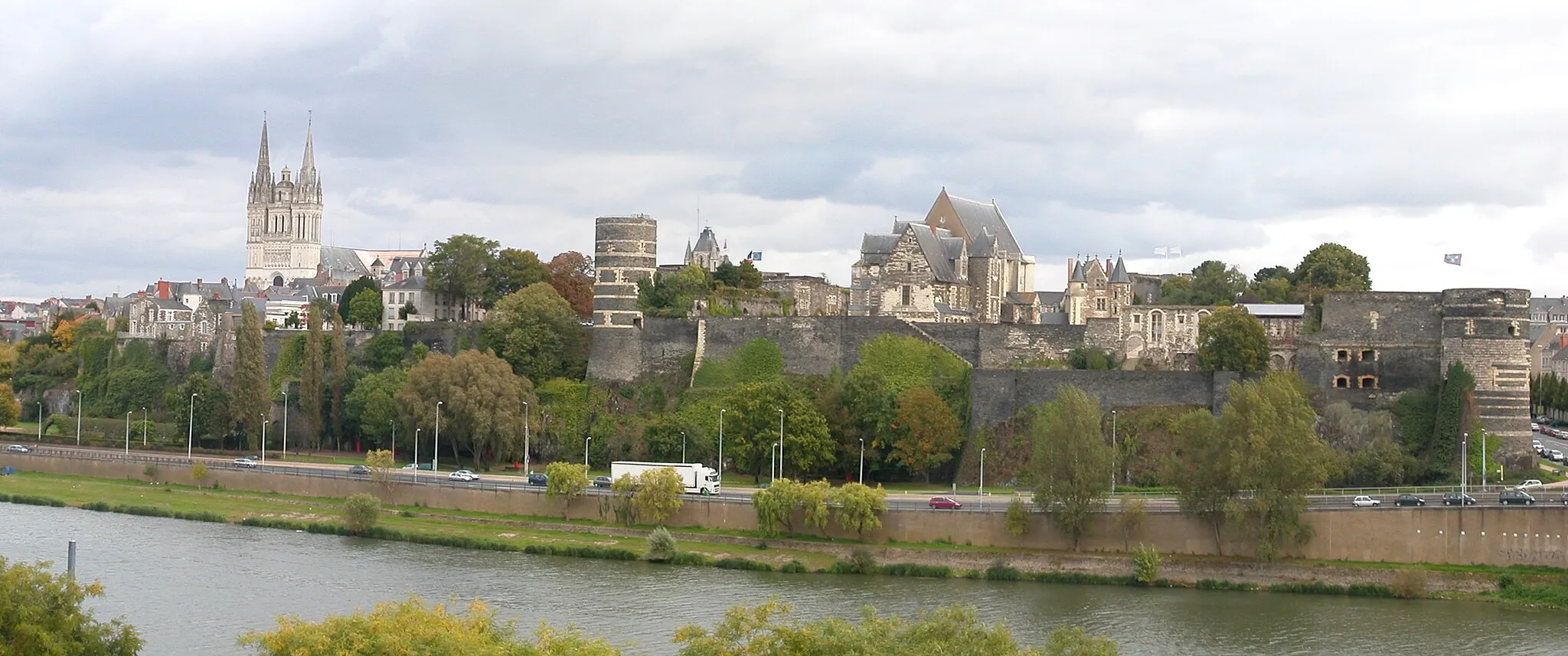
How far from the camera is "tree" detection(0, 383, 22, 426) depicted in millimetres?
90438

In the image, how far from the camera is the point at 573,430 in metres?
72.4

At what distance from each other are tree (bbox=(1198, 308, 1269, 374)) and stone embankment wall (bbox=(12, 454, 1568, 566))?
10883mm

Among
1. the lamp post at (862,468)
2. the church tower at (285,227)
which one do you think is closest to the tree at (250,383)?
the lamp post at (862,468)

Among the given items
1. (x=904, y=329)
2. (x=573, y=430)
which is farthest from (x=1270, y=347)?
(x=573, y=430)

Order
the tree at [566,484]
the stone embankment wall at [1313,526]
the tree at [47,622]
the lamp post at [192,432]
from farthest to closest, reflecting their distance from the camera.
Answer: the lamp post at [192,432]
the tree at [566,484]
the stone embankment wall at [1313,526]
the tree at [47,622]

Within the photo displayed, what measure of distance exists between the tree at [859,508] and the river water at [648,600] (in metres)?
2.46

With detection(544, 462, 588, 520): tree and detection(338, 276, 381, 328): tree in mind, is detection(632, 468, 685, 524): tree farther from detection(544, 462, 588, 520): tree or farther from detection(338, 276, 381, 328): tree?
detection(338, 276, 381, 328): tree

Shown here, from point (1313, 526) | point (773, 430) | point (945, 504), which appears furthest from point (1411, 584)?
point (773, 430)

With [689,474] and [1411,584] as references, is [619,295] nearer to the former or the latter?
[689,474]

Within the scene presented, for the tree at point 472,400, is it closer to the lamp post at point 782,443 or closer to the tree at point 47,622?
the lamp post at point 782,443

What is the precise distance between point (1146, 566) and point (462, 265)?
151ft

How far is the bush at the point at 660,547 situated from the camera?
56094 millimetres

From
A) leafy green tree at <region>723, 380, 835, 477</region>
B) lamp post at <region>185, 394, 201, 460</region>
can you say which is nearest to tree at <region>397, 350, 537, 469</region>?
leafy green tree at <region>723, 380, 835, 477</region>

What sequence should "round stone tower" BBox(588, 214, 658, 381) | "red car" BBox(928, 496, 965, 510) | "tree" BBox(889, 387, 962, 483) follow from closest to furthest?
"red car" BBox(928, 496, 965, 510), "tree" BBox(889, 387, 962, 483), "round stone tower" BBox(588, 214, 658, 381)
